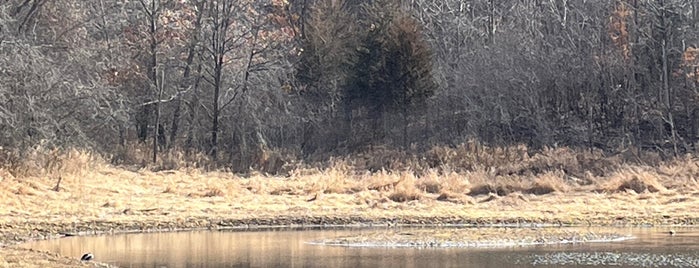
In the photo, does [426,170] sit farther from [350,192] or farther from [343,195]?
[343,195]

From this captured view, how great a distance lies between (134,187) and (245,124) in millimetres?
14652

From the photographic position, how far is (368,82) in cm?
4725

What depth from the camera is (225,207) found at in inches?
1176

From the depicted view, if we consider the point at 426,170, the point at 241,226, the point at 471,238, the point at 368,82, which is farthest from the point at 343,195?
the point at 368,82

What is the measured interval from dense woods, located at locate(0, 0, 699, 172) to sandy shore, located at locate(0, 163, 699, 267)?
9558mm

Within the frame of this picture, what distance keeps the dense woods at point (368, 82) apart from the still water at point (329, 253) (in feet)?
64.1

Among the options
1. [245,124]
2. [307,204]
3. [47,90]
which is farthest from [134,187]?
[245,124]

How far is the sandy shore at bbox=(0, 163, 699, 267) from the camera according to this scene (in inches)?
1048

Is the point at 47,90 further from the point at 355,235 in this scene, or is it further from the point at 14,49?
the point at 355,235

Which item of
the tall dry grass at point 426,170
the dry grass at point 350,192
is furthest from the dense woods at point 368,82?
the dry grass at point 350,192

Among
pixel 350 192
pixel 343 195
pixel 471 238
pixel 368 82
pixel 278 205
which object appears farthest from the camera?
pixel 368 82

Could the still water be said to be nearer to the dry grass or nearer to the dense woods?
the dry grass

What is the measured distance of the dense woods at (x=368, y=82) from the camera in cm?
4562

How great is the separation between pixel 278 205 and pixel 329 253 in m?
9.92
